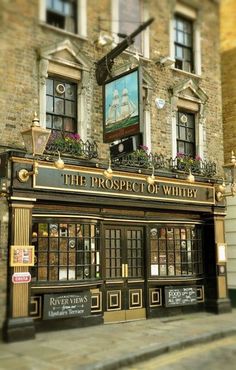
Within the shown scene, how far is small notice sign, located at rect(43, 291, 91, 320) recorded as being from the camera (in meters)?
9.64

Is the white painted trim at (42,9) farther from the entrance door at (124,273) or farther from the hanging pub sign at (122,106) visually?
the entrance door at (124,273)

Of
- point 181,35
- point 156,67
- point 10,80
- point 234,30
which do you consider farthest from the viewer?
point 181,35

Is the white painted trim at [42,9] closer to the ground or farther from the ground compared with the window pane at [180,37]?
closer to the ground

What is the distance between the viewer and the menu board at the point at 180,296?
39.3 ft

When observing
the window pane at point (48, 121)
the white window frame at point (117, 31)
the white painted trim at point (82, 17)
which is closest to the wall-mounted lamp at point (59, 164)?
the window pane at point (48, 121)

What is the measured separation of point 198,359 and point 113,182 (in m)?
4.56

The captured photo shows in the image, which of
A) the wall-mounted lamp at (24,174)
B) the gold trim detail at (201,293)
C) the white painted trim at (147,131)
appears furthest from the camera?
the gold trim detail at (201,293)

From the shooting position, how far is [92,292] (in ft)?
34.7

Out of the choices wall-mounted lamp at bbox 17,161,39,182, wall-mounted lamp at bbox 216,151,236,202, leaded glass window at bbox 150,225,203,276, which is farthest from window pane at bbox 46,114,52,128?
wall-mounted lamp at bbox 216,151,236,202

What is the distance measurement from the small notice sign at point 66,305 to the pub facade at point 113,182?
22 mm

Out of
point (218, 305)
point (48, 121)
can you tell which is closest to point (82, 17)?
point (48, 121)

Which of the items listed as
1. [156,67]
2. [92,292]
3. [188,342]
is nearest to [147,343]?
[188,342]

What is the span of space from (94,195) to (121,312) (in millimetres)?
2917

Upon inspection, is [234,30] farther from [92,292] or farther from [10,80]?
[92,292]
